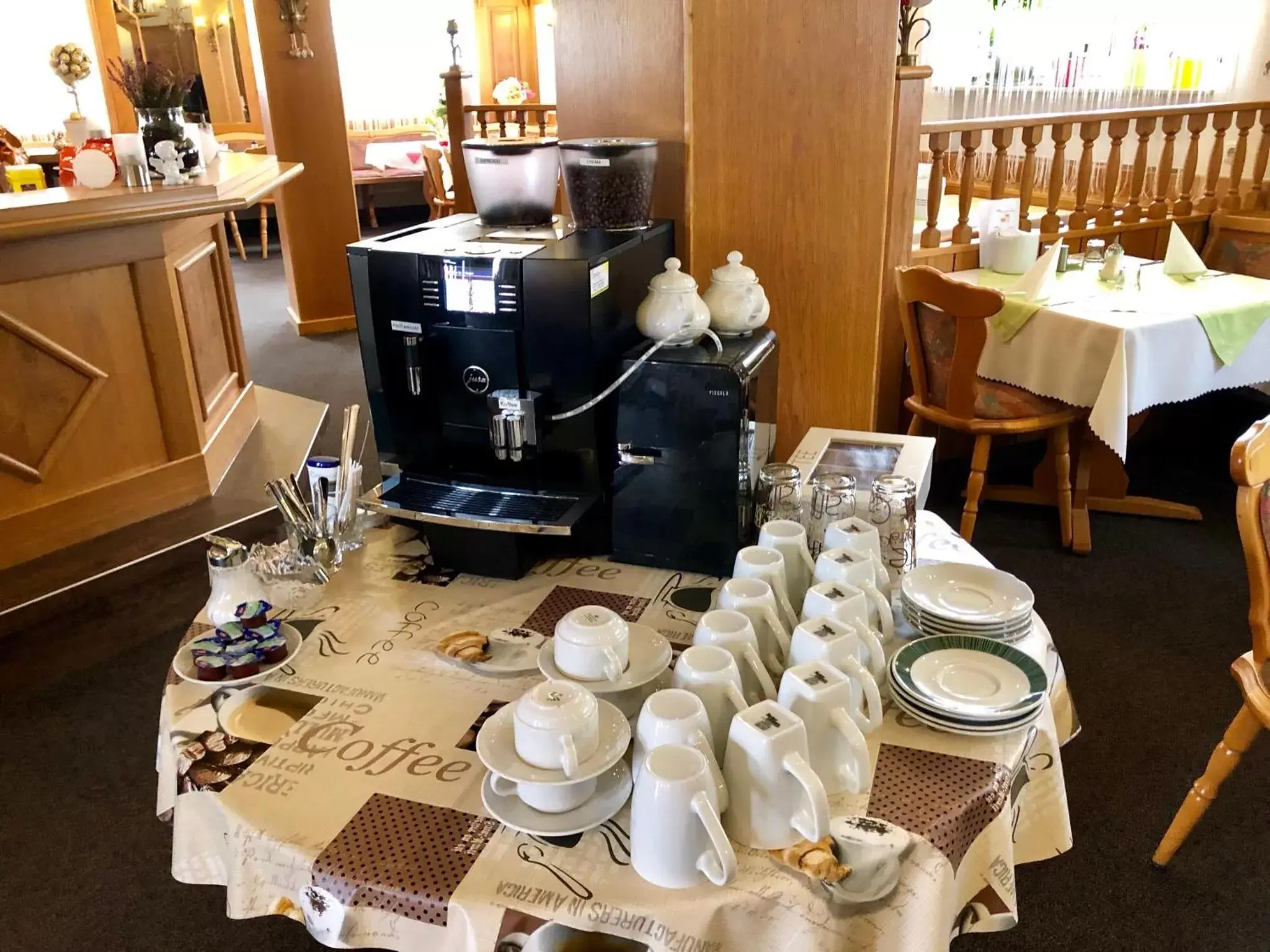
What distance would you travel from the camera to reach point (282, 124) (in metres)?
5.00

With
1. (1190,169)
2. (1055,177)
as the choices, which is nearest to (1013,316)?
(1055,177)

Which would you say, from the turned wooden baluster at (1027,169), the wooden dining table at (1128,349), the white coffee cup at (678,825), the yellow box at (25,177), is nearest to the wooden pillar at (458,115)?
the yellow box at (25,177)

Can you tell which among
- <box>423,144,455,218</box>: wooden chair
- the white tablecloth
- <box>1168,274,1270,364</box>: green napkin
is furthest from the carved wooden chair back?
<box>423,144,455,218</box>: wooden chair

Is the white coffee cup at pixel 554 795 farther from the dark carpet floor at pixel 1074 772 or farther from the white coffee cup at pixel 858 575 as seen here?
the dark carpet floor at pixel 1074 772

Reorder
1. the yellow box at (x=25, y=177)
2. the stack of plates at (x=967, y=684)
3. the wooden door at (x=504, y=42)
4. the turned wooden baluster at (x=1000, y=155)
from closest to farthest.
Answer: the stack of plates at (x=967, y=684), the turned wooden baluster at (x=1000, y=155), the yellow box at (x=25, y=177), the wooden door at (x=504, y=42)

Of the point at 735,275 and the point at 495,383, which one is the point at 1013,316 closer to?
the point at 735,275

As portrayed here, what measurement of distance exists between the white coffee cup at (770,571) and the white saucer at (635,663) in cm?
12

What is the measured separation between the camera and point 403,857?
0.85 metres

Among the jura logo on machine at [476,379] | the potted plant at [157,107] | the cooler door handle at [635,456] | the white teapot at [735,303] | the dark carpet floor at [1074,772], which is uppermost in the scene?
the potted plant at [157,107]

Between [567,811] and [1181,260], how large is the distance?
298 centimetres

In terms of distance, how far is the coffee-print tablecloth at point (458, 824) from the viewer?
2.63 feet

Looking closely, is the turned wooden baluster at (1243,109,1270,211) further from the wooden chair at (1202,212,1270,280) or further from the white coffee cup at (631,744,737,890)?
the white coffee cup at (631,744,737,890)

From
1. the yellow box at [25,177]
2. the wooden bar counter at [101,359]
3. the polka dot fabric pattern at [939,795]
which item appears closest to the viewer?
the polka dot fabric pattern at [939,795]

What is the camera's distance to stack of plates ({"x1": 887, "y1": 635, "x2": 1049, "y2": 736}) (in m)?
0.99
